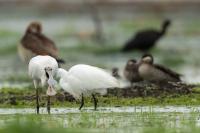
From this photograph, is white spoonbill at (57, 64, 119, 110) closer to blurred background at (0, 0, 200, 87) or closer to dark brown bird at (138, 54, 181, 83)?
dark brown bird at (138, 54, 181, 83)

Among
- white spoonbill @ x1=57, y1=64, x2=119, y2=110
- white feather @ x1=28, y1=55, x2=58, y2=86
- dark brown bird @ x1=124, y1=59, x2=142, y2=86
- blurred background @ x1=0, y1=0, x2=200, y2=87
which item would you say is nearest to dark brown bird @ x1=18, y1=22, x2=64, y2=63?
blurred background @ x1=0, y1=0, x2=200, y2=87

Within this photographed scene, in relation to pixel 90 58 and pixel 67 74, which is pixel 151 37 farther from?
pixel 67 74

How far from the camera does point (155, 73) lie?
16.0 m

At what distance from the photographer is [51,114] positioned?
1161cm

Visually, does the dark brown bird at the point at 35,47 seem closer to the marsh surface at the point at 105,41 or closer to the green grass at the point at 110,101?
the marsh surface at the point at 105,41

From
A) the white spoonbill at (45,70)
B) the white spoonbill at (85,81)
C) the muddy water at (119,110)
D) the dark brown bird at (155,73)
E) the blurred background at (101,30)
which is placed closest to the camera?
the muddy water at (119,110)

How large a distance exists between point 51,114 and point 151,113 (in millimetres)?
1485

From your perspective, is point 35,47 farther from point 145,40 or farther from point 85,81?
point 145,40

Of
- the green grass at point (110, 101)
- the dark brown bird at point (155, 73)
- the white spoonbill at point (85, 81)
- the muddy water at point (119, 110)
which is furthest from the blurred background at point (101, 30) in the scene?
the white spoonbill at point (85, 81)

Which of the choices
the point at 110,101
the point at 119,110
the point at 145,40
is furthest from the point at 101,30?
the point at 119,110

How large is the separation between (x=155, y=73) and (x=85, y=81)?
406 centimetres

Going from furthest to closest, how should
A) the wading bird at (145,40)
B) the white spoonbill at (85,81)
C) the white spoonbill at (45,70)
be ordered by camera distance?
the wading bird at (145,40) → the white spoonbill at (85,81) → the white spoonbill at (45,70)

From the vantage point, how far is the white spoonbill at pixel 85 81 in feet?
39.6

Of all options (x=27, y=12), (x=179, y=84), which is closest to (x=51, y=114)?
(x=179, y=84)
